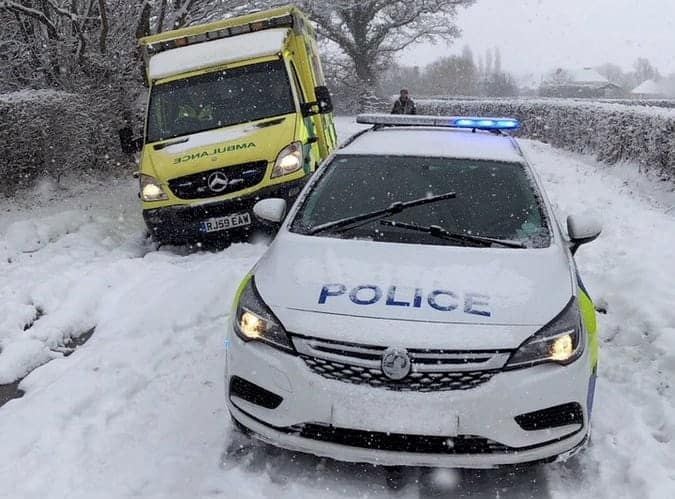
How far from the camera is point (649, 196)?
39.0 ft

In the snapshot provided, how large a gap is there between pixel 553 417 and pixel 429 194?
5.83 feet

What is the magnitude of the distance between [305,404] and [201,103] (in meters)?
6.20

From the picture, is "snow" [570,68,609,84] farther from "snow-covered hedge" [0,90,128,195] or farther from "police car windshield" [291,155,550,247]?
"police car windshield" [291,155,550,247]

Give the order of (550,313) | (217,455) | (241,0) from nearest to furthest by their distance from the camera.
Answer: (550,313) → (217,455) → (241,0)

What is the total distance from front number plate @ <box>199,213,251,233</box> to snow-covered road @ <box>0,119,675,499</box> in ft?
0.88

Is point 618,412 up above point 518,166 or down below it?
below

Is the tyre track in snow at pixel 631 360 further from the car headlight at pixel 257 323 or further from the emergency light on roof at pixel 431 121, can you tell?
the emergency light on roof at pixel 431 121

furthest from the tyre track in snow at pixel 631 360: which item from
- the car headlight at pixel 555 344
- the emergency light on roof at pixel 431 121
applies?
the emergency light on roof at pixel 431 121

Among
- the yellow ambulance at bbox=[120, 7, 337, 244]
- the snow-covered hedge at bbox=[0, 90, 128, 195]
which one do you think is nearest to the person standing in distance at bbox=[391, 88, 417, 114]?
the yellow ambulance at bbox=[120, 7, 337, 244]

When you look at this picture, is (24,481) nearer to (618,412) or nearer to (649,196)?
(618,412)

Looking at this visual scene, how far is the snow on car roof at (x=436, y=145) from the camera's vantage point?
15.8 feet

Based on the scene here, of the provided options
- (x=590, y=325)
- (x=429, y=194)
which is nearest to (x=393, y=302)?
(x=590, y=325)

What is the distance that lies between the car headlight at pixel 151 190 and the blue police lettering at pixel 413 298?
4.77 meters

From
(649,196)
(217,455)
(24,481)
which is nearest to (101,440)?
(24,481)
